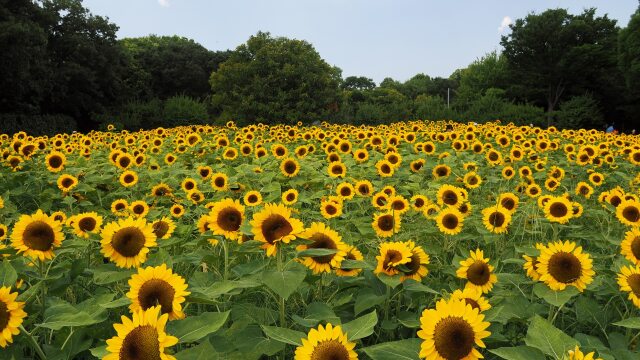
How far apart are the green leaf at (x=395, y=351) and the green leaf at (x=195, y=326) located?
48 cm

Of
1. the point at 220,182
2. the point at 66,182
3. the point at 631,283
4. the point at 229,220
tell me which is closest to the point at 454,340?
the point at 631,283

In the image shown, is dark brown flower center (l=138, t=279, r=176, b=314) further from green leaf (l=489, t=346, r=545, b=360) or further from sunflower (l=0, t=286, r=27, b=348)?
green leaf (l=489, t=346, r=545, b=360)

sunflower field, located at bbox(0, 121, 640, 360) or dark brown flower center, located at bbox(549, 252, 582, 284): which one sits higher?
dark brown flower center, located at bbox(549, 252, 582, 284)

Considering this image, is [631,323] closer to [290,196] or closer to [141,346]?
[141,346]

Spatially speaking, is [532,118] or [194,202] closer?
[194,202]

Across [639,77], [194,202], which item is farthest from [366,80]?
[194,202]

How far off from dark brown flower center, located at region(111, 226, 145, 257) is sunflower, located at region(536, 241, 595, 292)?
1752 mm

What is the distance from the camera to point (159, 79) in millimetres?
57281

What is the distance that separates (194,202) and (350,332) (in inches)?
120

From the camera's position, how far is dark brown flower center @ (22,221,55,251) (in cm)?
226

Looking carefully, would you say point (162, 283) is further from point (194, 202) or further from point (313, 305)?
point (194, 202)

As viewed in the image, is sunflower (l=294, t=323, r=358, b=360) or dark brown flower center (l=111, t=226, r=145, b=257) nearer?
sunflower (l=294, t=323, r=358, b=360)

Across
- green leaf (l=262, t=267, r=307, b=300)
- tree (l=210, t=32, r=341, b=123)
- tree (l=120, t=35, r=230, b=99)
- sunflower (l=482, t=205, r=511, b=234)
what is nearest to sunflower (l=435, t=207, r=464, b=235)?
sunflower (l=482, t=205, r=511, b=234)

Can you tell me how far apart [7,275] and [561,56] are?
49653mm
